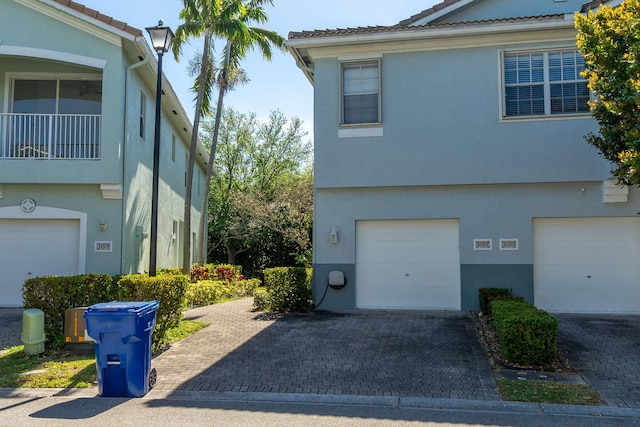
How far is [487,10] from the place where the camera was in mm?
13180

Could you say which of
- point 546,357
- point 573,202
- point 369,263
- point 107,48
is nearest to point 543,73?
point 573,202

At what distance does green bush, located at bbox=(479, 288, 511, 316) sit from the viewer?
36.1 feet

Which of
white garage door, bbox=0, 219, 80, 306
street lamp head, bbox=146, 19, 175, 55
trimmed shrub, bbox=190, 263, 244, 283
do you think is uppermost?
street lamp head, bbox=146, 19, 175, 55

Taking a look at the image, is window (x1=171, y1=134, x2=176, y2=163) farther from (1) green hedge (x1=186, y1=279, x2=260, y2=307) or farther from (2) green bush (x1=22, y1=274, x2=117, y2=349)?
(2) green bush (x1=22, y1=274, x2=117, y2=349)

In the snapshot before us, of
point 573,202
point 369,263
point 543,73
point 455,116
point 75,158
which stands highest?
point 543,73

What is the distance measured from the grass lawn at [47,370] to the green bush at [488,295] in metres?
6.34

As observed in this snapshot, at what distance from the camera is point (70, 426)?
5.47 meters

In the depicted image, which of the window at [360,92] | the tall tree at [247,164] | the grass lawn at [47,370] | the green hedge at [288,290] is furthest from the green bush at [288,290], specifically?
the tall tree at [247,164]

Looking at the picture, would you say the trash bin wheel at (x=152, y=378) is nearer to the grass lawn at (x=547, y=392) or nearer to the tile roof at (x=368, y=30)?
the grass lawn at (x=547, y=392)

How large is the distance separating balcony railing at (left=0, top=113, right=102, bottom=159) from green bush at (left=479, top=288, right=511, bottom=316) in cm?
920

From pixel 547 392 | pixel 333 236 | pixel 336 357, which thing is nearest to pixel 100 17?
pixel 333 236

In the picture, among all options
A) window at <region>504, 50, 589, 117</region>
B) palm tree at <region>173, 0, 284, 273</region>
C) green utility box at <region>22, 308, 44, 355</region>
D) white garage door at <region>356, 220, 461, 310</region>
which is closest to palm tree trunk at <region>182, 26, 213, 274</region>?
palm tree at <region>173, 0, 284, 273</region>

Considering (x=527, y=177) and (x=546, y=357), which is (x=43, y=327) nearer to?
(x=546, y=357)

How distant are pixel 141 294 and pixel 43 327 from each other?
160 cm
